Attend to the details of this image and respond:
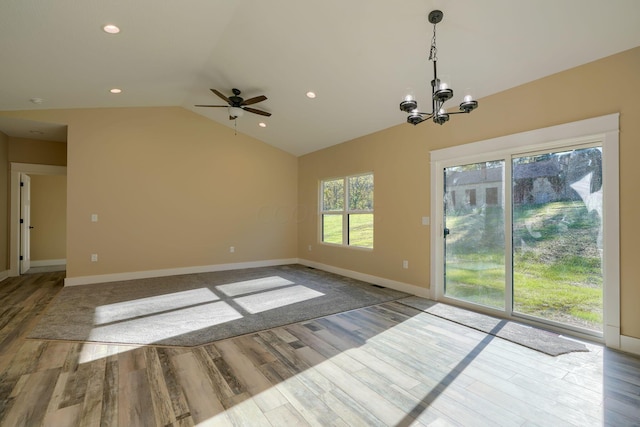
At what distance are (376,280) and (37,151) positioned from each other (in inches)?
270

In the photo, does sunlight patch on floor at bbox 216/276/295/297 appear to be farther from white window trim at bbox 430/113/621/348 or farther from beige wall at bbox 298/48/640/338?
white window trim at bbox 430/113/621/348

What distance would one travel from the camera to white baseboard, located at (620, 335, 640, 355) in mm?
2598

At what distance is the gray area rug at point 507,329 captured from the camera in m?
2.73

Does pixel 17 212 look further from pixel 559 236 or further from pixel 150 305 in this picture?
pixel 559 236

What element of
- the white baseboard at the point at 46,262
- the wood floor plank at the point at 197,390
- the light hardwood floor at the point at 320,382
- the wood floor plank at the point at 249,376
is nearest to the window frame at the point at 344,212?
the light hardwood floor at the point at 320,382

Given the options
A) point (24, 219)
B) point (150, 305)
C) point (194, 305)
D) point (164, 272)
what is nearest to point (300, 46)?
point (194, 305)

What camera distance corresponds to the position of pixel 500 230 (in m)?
3.61

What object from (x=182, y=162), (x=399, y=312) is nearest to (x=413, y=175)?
(x=399, y=312)

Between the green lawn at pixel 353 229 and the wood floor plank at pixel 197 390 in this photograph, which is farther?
the green lawn at pixel 353 229

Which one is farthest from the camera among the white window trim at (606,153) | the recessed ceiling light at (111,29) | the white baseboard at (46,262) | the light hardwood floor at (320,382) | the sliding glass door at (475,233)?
the white baseboard at (46,262)

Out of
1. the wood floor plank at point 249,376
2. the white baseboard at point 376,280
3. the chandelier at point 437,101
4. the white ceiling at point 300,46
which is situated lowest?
the wood floor plank at point 249,376

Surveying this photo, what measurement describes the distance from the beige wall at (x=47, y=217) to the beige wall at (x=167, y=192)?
2.79 metres

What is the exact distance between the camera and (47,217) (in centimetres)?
699

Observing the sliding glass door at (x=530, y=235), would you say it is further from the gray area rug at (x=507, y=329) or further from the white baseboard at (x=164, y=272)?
the white baseboard at (x=164, y=272)
